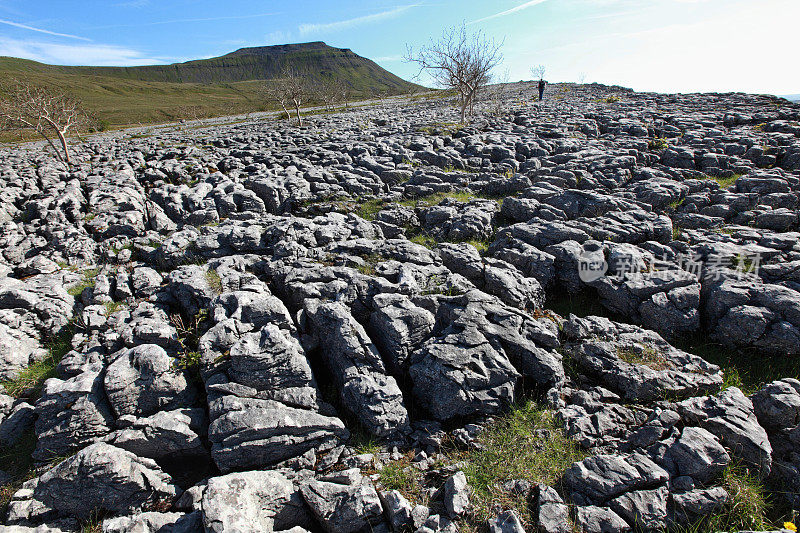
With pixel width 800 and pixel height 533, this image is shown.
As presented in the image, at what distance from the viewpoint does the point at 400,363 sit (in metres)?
9.10

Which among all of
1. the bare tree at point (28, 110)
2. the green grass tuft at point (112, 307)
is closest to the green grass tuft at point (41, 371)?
the green grass tuft at point (112, 307)

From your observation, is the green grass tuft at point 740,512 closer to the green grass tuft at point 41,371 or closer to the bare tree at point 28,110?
the green grass tuft at point 41,371

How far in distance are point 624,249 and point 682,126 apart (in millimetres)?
27676

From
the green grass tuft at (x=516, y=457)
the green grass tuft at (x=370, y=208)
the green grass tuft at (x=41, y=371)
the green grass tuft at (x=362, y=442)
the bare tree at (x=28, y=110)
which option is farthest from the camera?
the bare tree at (x=28, y=110)

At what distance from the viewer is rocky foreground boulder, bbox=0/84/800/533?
6.52 metres

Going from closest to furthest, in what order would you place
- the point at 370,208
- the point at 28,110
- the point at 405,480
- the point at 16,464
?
the point at 405,480 → the point at 16,464 → the point at 370,208 → the point at 28,110

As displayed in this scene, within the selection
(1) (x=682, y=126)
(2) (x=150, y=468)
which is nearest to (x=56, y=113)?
(2) (x=150, y=468)

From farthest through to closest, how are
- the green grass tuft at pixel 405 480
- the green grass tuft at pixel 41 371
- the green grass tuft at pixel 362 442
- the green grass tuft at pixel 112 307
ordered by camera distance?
the green grass tuft at pixel 112 307 → the green grass tuft at pixel 41 371 → the green grass tuft at pixel 362 442 → the green grass tuft at pixel 405 480

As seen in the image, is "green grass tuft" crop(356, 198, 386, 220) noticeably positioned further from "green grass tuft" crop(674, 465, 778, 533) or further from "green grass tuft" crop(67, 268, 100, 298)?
"green grass tuft" crop(674, 465, 778, 533)

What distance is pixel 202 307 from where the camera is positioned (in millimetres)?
10586

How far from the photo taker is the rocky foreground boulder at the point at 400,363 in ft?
21.4

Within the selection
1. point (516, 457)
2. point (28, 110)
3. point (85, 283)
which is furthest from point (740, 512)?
point (28, 110)

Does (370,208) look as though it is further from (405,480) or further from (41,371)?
(405,480)

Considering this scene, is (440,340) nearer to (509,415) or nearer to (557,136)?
(509,415)
